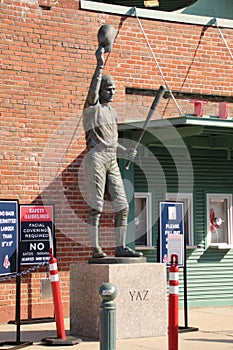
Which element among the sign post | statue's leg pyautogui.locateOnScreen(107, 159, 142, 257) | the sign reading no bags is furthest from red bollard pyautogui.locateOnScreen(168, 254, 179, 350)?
the sign reading no bags

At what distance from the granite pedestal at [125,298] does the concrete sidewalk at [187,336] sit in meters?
0.19

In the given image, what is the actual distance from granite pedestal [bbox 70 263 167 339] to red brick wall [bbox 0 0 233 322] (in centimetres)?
257

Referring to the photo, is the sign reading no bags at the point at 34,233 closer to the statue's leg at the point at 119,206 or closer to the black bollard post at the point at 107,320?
the statue's leg at the point at 119,206

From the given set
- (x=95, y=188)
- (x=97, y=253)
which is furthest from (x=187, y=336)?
(x=95, y=188)

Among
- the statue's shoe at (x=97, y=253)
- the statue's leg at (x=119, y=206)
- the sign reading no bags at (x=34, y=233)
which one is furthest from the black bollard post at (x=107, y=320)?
the sign reading no bags at (x=34, y=233)

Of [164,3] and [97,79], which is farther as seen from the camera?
[164,3]

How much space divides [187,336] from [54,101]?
16.5 ft

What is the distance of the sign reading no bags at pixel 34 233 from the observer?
14.3m

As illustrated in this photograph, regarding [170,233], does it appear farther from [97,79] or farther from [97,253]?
[97,79]

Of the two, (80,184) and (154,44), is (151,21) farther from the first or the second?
(80,184)

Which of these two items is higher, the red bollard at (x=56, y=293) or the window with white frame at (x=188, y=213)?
the window with white frame at (x=188, y=213)

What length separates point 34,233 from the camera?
14453 mm

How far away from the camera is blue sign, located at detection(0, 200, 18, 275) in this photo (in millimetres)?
11367

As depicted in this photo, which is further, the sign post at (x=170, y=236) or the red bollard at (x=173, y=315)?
the sign post at (x=170, y=236)
